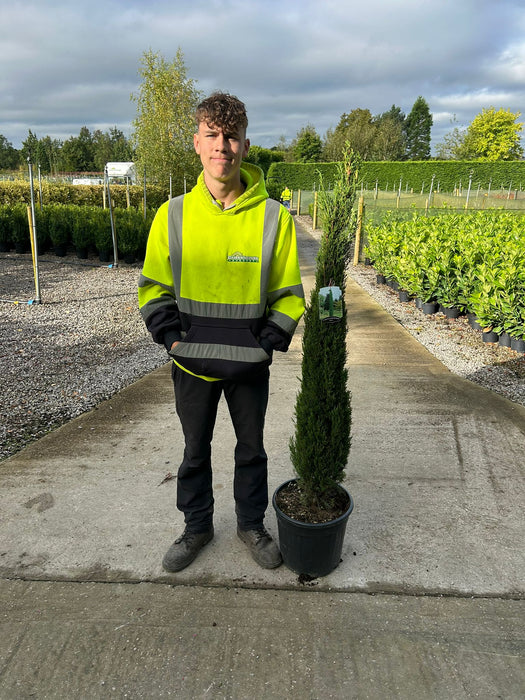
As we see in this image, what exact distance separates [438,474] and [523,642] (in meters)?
1.33

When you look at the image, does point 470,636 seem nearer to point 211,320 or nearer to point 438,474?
point 438,474

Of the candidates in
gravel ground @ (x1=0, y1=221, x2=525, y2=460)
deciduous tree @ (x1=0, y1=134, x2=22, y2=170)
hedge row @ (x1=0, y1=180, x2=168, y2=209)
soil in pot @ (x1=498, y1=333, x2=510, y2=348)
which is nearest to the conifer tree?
deciduous tree @ (x1=0, y1=134, x2=22, y2=170)

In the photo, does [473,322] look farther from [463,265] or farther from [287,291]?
[287,291]

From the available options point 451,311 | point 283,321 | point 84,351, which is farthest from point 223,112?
point 451,311

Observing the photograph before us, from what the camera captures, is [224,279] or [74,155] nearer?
[224,279]

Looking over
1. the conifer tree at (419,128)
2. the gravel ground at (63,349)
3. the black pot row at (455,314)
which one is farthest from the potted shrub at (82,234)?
the conifer tree at (419,128)

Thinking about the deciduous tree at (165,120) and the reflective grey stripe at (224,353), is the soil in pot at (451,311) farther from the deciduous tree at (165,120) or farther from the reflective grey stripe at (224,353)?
the deciduous tree at (165,120)

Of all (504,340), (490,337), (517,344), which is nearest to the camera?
(517,344)

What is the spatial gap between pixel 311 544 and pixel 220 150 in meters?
1.79

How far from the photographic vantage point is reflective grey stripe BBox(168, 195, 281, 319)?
7.13 feet

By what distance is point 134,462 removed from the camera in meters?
3.45

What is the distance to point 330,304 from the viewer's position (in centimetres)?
215

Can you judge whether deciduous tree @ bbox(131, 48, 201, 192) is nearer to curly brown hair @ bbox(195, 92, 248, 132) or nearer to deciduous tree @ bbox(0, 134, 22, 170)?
curly brown hair @ bbox(195, 92, 248, 132)

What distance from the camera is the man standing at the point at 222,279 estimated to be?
7.05 ft
